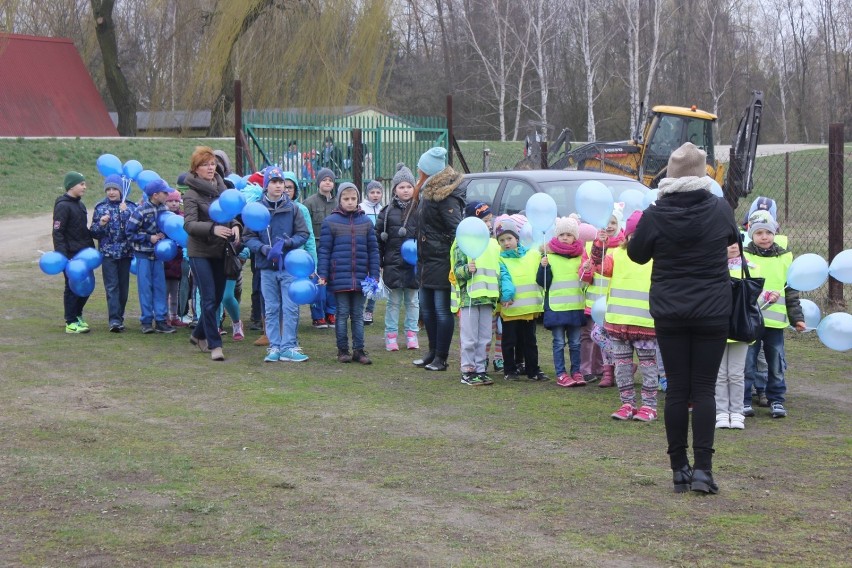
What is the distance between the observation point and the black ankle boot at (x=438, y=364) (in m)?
9.61

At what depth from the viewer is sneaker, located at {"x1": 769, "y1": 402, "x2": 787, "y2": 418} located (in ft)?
25.3

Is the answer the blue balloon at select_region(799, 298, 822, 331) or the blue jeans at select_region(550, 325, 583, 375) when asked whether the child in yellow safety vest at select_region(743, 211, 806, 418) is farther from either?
the blue jeans at select_region(550, 325, 583, 375)

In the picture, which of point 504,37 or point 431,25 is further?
point 431,25

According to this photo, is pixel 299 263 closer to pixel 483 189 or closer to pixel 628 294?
pixel 628 294

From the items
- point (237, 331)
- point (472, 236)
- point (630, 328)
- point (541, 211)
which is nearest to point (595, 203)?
point (541, 211)

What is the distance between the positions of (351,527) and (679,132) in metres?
19.1

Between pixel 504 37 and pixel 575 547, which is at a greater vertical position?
pixel 504 37

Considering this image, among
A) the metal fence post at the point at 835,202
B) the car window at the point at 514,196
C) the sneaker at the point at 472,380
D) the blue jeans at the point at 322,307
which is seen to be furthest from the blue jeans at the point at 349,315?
the metal fence post at the point at 835,202

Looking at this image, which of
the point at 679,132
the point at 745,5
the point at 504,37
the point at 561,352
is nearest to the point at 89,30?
the point at 504,37

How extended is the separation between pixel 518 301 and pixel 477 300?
14.7 inches

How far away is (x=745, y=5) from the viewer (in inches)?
2437

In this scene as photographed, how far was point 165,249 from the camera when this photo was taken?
11078 mm

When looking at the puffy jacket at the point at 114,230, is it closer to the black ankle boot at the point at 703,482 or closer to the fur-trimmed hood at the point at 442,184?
the fur-trimmed hood at the point at 442,184

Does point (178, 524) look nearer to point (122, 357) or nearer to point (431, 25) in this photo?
point (122, 357)
